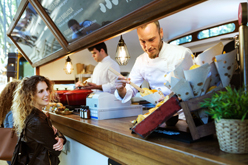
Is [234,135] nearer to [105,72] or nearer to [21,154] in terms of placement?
[21,154]

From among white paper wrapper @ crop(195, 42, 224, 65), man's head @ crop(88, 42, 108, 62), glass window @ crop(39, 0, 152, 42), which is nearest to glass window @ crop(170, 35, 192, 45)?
man's head @ crop(88, 42, 108, 62)

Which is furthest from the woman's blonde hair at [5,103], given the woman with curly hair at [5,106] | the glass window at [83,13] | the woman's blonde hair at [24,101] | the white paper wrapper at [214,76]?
the white paper wrapper at [214,76]

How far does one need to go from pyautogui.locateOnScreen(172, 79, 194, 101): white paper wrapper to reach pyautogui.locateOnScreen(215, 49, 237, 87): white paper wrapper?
0.45 ft

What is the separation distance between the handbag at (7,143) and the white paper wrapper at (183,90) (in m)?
1.52

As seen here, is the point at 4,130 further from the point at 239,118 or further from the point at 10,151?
the point at 239,118

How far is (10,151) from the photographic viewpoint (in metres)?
1.82

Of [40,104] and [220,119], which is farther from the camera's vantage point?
[40,104]

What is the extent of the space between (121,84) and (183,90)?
29.6 inches

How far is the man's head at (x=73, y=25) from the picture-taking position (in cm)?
176

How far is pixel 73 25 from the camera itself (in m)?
1.81

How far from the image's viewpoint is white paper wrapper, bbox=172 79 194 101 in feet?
2.77

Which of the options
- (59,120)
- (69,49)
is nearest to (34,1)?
(69,49)

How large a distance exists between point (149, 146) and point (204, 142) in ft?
0.70

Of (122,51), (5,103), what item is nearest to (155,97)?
(5,103)
